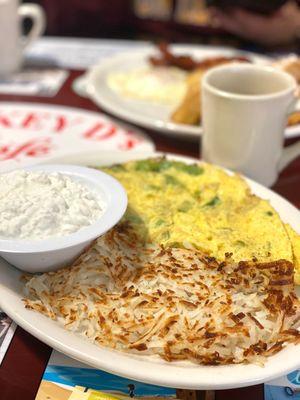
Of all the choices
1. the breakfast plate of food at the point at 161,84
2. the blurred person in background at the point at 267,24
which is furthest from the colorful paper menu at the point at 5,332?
the blurred person in background at the point at 267,24

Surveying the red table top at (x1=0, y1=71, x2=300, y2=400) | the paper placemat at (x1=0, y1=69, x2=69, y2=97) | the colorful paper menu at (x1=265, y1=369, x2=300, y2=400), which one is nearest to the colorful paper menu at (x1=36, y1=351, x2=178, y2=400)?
the red table top at (x1=0, y1=71, x2=300, y2=400)

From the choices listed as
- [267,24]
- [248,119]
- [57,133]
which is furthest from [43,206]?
[267,24]

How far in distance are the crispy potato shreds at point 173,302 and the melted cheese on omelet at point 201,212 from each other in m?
0.05

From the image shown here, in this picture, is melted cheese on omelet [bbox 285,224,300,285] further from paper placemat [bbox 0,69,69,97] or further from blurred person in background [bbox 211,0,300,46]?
blurred person in background [bbox 211,0,300,46]

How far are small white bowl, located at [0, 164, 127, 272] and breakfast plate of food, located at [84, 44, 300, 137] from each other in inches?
26.6

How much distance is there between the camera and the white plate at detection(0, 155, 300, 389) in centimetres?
90

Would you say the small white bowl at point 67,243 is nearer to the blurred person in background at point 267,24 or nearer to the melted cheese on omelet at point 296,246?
the melted cheese on omelet at point 296,246

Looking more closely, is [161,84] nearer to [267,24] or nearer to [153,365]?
[267,24]

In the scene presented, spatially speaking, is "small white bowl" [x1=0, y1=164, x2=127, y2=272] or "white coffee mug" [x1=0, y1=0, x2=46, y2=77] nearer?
"small white bowl" [x1=0, y1=164, x2=127, y2=272]

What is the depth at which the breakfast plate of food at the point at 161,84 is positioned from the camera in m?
→ 1.95

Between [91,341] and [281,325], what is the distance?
38 cm

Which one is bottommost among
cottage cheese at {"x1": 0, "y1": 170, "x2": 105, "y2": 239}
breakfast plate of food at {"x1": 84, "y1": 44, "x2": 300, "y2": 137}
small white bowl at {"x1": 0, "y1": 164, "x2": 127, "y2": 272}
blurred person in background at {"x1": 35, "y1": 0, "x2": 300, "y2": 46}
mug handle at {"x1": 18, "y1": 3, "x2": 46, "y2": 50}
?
blurred person in background at {"x1": 35, "y1": 0, "x2": 300, "y2": 46}

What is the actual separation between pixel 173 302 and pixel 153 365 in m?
0.15

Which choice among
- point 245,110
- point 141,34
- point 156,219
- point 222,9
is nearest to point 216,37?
point 222,9
